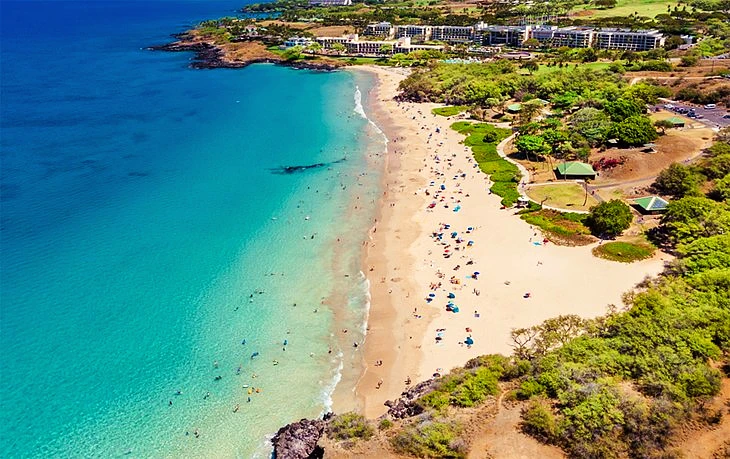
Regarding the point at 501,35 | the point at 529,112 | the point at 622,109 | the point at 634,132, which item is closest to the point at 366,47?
the point at 501,35

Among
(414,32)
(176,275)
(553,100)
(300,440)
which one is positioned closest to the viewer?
(300,440)

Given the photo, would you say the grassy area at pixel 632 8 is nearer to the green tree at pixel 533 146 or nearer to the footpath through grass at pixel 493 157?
the footpath through grass at pixel 493 157

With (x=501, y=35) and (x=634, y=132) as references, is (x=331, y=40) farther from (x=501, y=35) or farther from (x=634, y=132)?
(x=634, y=132)

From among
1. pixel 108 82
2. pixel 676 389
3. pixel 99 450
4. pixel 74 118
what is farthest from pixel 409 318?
pixel 108 82

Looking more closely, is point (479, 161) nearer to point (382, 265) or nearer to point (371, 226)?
point (371, 226)

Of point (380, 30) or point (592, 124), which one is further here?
point (380, 30)
